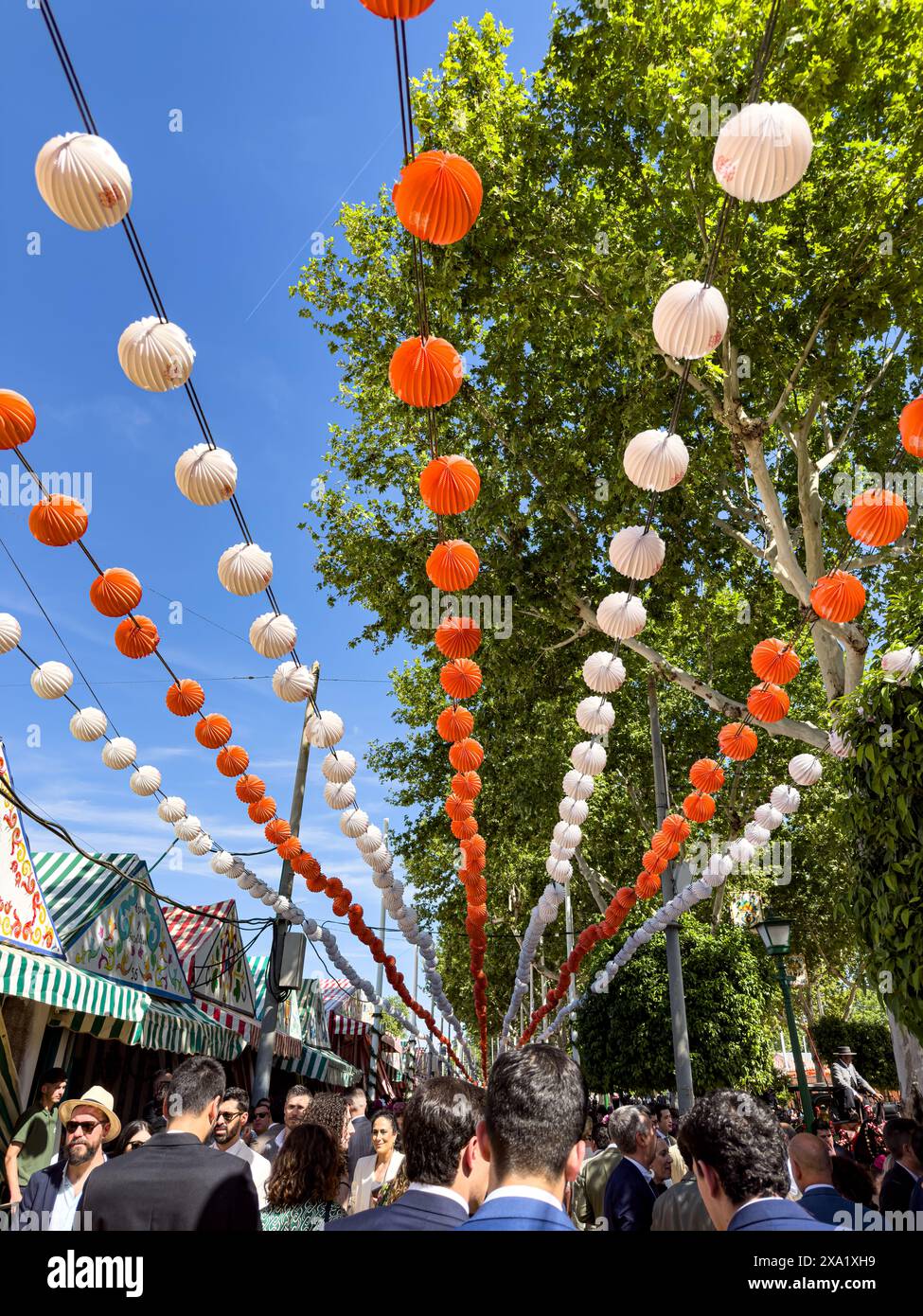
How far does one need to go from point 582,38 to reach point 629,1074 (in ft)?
57.7

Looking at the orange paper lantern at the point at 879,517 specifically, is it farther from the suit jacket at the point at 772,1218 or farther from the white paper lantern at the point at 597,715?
the suit jacket at the point at 772,1218

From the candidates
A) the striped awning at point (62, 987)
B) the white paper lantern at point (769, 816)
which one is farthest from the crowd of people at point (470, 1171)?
the white paper lantern at point (769, 816)

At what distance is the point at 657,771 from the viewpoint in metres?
13.2

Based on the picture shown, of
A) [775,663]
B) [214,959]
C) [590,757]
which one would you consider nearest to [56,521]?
[590,757]

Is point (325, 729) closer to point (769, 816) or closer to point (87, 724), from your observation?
point (87, 724)

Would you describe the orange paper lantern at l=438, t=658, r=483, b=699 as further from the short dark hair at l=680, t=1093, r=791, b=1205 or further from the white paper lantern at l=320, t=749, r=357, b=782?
the short dark hair at l=680, t=1093, r=791, b=1205

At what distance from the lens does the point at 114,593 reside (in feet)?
20.2

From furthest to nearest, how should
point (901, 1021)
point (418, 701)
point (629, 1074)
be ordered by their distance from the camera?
point (418, 701) → point (629, 1074) → point (901, 1021)

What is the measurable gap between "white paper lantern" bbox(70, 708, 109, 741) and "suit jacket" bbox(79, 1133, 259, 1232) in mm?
6719

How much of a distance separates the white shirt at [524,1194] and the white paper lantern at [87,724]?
26.2ft

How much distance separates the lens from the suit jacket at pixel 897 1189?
4531mm
